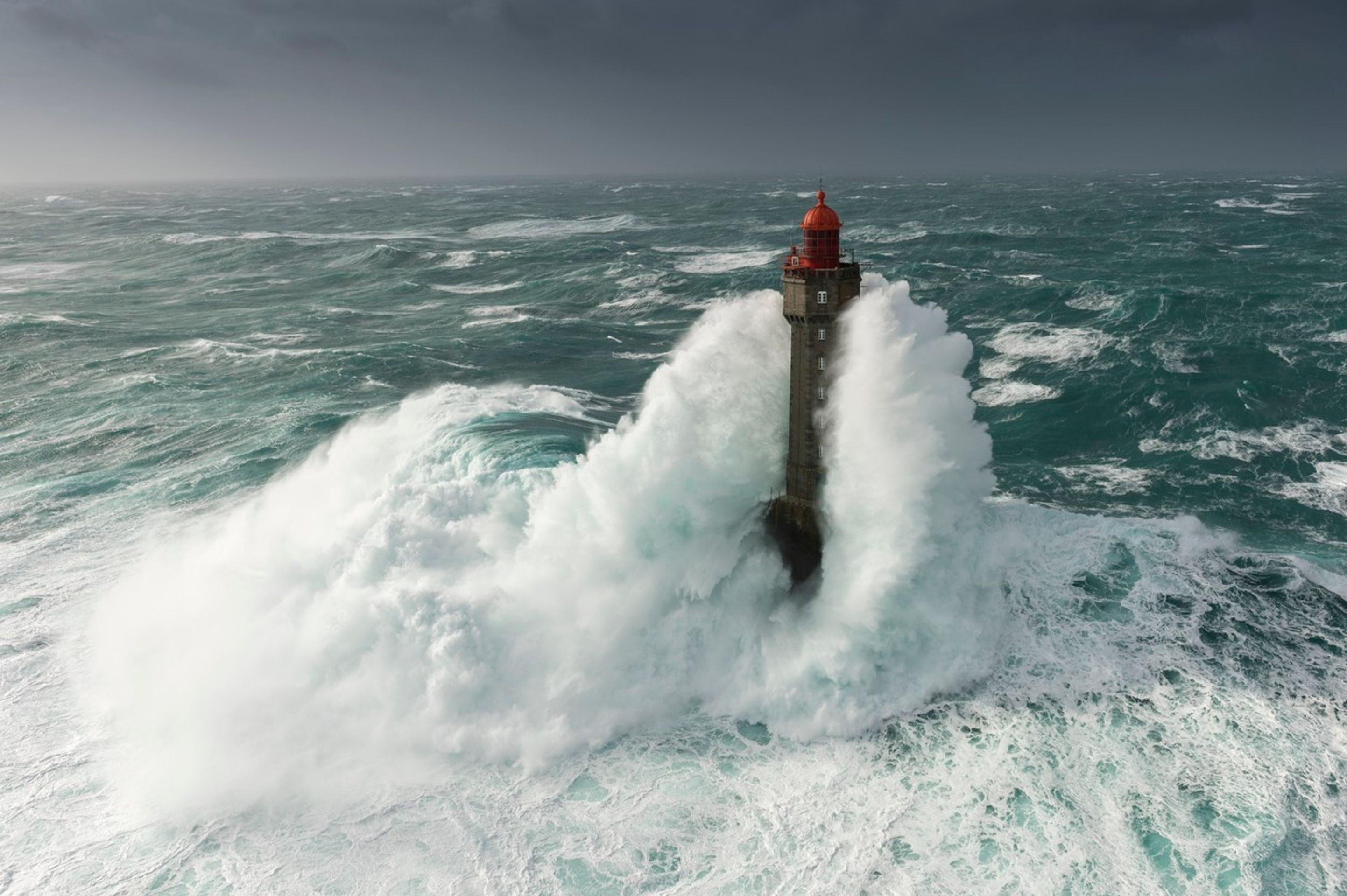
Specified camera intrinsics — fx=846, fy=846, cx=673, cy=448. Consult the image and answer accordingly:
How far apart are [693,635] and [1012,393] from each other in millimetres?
22636

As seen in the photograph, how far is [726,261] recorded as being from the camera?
74.2 m

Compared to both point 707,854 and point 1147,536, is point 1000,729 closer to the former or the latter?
point 707,854

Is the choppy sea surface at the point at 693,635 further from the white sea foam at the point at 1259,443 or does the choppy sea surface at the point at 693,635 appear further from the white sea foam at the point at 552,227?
the white sea foam at the point at 552,227

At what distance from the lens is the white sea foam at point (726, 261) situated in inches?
2753

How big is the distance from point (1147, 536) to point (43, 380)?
49.3 meters

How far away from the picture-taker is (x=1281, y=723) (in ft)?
60.1

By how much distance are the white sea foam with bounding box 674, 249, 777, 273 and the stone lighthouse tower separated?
46.8 meters

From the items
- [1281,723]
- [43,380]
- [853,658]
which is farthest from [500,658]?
[43,380]

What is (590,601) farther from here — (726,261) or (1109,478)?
(726,261)

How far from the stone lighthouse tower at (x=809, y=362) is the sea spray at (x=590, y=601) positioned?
55cm

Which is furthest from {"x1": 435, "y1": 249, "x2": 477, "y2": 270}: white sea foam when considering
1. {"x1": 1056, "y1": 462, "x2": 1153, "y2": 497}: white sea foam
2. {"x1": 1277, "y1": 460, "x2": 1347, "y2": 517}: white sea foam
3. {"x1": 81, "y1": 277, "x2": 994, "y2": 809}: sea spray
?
{"x1": 1277, "y1": 460, "x2": 1347, "y2": 517}: white sea foam

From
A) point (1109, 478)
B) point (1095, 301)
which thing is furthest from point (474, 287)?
point (1109, 478)

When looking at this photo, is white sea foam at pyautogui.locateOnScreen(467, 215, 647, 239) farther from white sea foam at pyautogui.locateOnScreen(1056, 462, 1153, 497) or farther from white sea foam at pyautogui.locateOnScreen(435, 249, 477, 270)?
white sea foam at pyautogui.locateOnScreen(1056, 462, 1153, 497)

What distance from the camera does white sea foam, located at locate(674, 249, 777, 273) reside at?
229 feet
